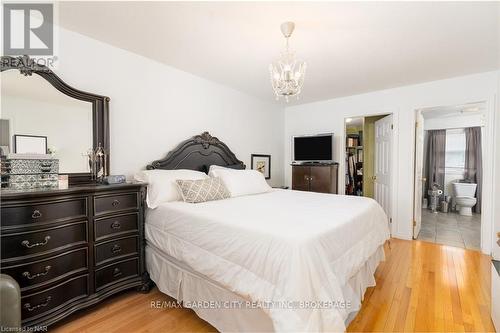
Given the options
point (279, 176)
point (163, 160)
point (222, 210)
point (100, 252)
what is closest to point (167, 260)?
point (100, 252)

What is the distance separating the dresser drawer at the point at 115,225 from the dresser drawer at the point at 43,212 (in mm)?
152

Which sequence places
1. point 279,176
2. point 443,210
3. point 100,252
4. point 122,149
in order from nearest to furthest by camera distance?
point 100,252 < point 122,149 < point 279,176 < point 443,210

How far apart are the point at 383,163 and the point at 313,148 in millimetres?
1188

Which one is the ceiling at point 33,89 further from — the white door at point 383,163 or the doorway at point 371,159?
the white door at point 383,163

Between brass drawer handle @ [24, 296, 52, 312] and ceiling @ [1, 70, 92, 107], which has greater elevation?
ceiling @ [1, 70, 92, 107]

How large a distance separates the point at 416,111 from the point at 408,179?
1032mm

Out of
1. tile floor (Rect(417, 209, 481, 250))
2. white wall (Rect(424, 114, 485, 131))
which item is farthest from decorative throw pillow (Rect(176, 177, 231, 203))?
white wall (Rect(424, 114, 485, 131))

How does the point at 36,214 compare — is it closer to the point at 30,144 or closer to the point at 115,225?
the point at 115,225

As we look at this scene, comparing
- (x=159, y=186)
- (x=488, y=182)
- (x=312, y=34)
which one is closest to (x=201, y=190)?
(x=159, y=186)

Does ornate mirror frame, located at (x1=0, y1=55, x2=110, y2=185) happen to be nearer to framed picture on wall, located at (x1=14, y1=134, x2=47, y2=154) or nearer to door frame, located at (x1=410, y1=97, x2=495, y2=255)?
framed picture on wall, located at (x1=14, y1=134, x2=47, y2=154)

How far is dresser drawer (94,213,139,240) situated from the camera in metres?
1.87

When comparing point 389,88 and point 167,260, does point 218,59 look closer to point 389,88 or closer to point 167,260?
point 167,260

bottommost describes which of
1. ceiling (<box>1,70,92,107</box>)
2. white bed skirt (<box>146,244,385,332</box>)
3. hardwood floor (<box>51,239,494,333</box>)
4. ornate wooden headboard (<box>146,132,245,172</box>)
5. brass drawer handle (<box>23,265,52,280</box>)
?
hardwood floor (<box>51,239,494,333</box>)

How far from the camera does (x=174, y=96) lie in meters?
2.97
